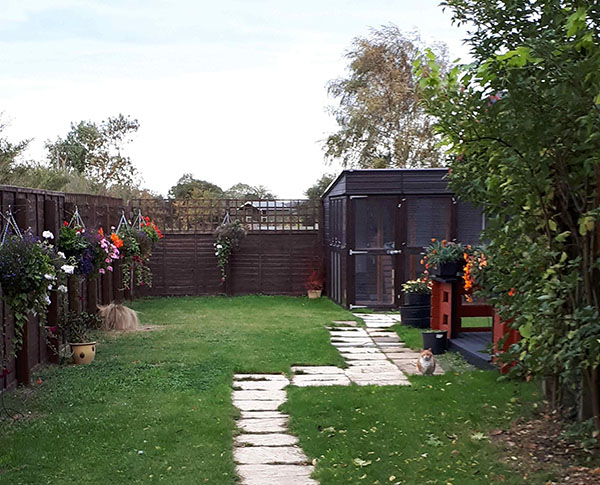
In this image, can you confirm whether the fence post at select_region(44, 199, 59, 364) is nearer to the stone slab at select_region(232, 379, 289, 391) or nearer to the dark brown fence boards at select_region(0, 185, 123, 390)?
the dark brown fence boards at select_region(0, 185, 123, 390)

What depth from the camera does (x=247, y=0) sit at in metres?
8.98

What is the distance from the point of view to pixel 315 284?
14211mm

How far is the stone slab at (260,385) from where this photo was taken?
20.6 ft

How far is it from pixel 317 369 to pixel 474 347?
167 centimetres

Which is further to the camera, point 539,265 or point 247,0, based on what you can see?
point 247,0

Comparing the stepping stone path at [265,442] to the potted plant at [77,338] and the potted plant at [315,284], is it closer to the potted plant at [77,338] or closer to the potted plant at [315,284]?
the potted plant at [77,338]

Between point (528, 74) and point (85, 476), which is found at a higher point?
point (528, 74)

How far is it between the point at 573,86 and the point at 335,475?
94.7 inches

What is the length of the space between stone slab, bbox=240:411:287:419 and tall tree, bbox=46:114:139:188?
62.8 ft

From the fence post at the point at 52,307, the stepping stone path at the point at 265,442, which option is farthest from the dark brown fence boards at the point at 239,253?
the stepping stone path at the point at 265,442

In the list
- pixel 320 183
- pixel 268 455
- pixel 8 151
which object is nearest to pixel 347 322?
pixel 268 455

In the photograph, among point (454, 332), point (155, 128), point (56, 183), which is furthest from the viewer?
point (155, 128)

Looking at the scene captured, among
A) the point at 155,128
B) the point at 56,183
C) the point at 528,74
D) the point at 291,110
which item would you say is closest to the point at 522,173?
the point at 528,74

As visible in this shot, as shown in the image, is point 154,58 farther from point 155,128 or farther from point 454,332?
point 155,128
